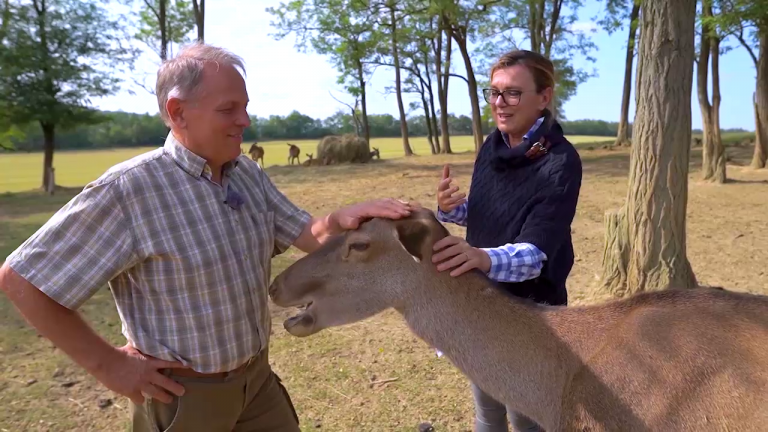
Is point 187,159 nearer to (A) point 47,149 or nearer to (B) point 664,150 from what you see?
(B) point 664,150

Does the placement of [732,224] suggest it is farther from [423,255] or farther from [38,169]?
[38,169]

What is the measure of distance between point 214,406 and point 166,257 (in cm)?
76

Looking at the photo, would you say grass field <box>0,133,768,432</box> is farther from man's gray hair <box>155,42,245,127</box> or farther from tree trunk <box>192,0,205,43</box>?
tree trunk <box>192,0,205,43</box>

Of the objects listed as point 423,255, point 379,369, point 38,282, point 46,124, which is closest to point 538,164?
point 423,255

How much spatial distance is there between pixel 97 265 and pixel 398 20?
29027 mm

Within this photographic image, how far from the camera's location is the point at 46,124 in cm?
2419

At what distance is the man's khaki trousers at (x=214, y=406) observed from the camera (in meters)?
2.51

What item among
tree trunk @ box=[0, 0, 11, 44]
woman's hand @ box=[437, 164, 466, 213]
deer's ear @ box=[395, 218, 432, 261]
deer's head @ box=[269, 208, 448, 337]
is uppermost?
tree trunk @ box=[0, 0, 11, 44]

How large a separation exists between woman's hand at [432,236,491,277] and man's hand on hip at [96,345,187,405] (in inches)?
51.4

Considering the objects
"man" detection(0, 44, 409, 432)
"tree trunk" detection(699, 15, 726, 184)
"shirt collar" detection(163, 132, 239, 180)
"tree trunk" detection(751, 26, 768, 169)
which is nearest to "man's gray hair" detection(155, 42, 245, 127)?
"man" detection(0, 44, 409, 432)

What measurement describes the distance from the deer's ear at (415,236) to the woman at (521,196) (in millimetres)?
79

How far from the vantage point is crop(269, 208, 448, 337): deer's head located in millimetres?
2910

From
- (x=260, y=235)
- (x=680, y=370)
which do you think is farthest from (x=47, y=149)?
(x=680, y=370)

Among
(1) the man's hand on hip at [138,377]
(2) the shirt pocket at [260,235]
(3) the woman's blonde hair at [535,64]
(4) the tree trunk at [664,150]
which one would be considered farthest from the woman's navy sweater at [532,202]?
(4) the tree trunk at [664,150]
